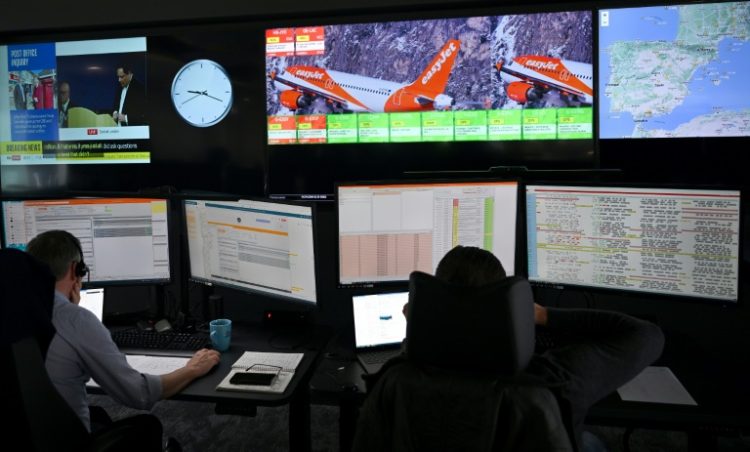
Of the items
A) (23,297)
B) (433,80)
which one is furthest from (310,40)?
(23,297)

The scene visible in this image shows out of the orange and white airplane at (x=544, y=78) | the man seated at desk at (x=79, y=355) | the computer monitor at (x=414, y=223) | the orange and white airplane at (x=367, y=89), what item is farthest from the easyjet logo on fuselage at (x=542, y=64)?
the man seated at desk at (x=79, y=355)

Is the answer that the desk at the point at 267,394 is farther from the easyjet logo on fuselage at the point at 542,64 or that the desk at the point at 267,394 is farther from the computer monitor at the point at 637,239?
the easyjet logo on fuselage at the point at 542,64

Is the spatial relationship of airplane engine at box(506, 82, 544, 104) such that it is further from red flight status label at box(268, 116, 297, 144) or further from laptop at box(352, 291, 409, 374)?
laptop at box(352, 291, 409, 374)

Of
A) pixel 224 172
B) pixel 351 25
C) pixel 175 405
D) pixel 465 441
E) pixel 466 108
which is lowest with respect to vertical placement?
pixel 175 405

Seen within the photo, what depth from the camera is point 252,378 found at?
1.68 meters

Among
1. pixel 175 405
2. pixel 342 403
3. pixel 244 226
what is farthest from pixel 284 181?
pixel 342 403

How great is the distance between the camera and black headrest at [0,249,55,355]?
104cm

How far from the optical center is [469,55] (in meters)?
2.56

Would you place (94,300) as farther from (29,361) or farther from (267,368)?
(29,361)

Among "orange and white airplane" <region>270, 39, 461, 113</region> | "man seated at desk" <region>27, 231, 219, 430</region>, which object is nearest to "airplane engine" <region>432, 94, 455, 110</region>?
"orange and white airplane" <region>270, 39, 461, 113</region>

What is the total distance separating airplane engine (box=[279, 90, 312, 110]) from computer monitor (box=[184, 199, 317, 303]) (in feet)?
2.60

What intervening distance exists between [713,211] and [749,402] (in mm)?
573

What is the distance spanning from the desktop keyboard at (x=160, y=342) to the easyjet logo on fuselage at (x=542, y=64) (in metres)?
1.78

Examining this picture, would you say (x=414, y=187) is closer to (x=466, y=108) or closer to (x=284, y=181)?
(x=466, y=108)
